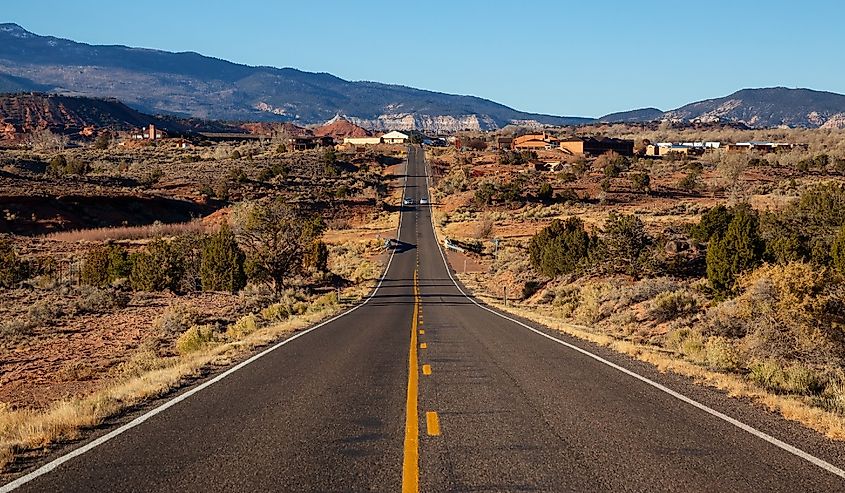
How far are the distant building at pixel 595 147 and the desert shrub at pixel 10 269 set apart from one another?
4219 inches

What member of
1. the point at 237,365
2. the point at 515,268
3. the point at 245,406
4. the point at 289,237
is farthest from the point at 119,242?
the point at 245,406

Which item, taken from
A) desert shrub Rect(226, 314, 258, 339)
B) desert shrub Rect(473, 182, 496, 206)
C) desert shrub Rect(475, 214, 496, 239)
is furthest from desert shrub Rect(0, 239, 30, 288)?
desert shrub Rect(473, 182, 496, 206)

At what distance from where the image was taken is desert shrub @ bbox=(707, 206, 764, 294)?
85.8 feet

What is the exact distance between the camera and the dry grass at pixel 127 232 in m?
62.8

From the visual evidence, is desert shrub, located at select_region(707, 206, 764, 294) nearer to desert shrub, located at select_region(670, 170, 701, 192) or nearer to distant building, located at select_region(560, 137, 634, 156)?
desert shrub, located at select_region(670, 170, 701, 192)

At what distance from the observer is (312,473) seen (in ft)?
20.3

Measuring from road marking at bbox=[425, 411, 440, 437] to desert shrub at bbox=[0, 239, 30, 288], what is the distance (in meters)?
36.3

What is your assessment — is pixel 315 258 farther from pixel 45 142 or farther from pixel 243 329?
pixel 45 142

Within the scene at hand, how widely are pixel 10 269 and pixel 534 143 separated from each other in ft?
403

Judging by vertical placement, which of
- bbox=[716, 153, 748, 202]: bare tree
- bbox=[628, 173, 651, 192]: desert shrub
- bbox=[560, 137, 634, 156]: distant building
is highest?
bbox=[560, 137, 634, 156]: distant building

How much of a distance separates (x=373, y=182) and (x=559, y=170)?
2938 centimetres

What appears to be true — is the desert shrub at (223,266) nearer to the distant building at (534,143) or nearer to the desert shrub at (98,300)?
the desert shrub at (98,300)

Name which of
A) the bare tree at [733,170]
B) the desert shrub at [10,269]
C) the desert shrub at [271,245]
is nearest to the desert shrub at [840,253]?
the desert shrub at [271,245]

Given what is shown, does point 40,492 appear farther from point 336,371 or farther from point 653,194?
point 653,194
